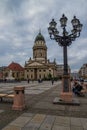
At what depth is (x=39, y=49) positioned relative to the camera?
129m

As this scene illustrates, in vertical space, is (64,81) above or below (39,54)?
below

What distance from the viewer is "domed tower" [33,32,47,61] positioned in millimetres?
129075

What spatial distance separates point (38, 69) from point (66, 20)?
120 metres

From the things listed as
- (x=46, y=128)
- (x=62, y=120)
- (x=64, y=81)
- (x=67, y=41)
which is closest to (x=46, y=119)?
(x=62, y=120)

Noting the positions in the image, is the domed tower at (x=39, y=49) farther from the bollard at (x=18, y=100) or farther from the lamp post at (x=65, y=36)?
the bollard at (x=18, y=100)

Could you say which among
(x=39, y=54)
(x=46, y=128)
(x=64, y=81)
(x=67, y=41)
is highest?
(x=39, y=54)

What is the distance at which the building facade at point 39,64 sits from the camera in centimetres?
13012

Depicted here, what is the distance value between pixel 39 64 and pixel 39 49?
10.0m

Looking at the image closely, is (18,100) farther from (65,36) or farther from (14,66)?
(14,66)

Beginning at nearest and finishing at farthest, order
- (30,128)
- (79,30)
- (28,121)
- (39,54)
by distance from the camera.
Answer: (30,128), (28,121), (79,30), (39,54)

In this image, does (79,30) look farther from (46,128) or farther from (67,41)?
(46,128)

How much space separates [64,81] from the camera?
1391cm

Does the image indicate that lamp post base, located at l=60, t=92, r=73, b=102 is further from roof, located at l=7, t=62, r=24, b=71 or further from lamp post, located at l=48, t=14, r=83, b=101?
roof, located at l=7, t=62, r=24, b=71

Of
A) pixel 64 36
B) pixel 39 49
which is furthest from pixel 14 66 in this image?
pixel 64 36
